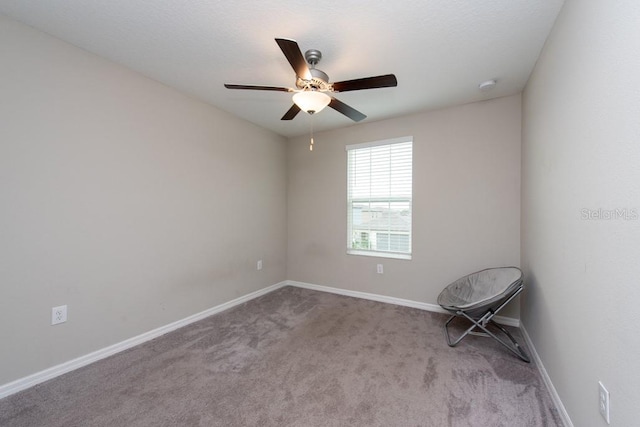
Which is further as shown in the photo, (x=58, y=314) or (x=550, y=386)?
→ (x=58, y=314)

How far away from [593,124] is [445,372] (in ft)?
5.93

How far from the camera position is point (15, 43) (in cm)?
170

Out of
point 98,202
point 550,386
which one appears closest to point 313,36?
point 98,202

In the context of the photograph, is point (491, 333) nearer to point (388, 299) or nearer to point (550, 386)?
point (550, 386)

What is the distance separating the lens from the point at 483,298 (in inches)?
94.4

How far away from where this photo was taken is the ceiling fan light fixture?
1.77 meters

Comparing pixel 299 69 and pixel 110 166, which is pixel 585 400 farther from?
pixel 110 166

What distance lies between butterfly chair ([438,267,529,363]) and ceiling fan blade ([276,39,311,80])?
86.6 inches

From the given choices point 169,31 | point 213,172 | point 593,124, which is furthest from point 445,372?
point 169,31

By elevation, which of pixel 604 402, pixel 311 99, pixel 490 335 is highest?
pixel 311 99

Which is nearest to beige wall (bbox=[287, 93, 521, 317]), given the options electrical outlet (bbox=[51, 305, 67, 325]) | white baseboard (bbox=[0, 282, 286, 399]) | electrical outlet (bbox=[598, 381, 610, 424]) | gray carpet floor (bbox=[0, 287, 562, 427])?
gray carpet floor (bbox=[0, 287, 562, 427])

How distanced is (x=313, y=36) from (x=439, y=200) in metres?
2.25

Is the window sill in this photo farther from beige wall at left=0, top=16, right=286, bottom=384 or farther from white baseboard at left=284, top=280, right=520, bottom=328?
beige wall at left=0, top=16, right=286, bottom=384

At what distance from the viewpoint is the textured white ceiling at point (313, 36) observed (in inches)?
62.2
